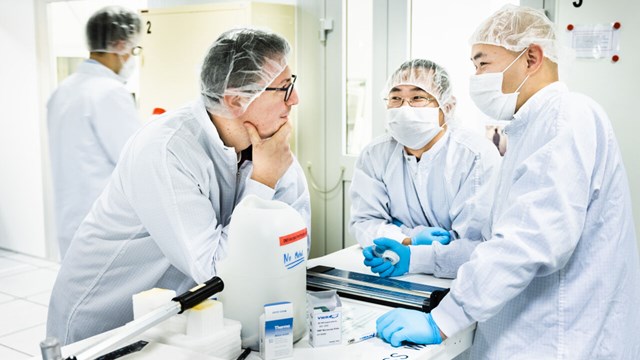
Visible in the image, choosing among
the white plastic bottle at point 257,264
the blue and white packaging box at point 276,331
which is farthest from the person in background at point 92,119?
the blue and white packaging box at point 276,331

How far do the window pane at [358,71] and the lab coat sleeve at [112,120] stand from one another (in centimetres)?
136

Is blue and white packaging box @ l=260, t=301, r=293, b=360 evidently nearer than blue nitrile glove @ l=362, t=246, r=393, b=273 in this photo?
Yes

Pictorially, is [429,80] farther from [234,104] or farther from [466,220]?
[234,104]

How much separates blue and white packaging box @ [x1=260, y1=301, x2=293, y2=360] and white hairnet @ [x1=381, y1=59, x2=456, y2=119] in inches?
48.7

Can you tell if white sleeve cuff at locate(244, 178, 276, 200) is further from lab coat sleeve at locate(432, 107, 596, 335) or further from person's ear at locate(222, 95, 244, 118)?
lab coat sleeve at locate(432, 107, 596, 335)

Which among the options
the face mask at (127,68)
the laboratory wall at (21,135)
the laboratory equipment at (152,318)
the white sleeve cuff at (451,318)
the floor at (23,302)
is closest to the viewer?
the laboratory equipment at (152,318)

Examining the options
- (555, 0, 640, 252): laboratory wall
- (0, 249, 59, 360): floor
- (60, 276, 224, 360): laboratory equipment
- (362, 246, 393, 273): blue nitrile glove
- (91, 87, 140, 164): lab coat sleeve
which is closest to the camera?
(60, 276, 224, 360): laboratory equipment

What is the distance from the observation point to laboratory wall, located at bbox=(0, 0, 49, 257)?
4586 millimetres

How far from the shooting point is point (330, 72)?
11.4 feet

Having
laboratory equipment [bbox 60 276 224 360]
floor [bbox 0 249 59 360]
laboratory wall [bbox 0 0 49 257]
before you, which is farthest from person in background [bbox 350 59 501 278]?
laboratory wall [bbox 0 0 49 257]

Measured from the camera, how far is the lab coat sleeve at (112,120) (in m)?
2.59

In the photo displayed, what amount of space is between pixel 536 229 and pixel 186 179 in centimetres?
84

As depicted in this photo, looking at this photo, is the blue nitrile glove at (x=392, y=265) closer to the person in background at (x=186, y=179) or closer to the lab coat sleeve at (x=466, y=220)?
the lab coat sleeve at (x=466, y=220)

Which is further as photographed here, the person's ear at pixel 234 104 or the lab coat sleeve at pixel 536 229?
the person's ear at pixel 234 104
